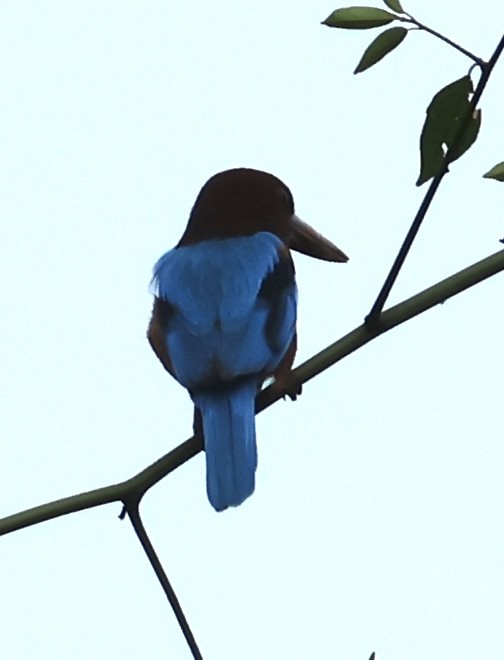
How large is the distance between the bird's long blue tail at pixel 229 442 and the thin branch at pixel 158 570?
728 mm

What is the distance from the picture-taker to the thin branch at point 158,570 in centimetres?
178

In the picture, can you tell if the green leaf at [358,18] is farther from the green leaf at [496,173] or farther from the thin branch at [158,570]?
the thin branch at [158,570]

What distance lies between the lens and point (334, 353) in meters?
2.04

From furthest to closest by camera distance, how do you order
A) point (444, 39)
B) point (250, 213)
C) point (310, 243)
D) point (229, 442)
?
point (310, 243)
point (250, 213)
point (229, 442)
point (444, 39)

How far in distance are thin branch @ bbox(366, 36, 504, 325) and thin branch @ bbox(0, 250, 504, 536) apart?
2cm

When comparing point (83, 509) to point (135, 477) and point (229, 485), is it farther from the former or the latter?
point (229, 485)

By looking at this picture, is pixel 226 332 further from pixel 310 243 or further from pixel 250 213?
pixel 310 243

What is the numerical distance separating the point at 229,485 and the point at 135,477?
0.70 metres

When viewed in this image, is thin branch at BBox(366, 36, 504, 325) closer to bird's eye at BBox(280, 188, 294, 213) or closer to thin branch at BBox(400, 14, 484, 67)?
thin branch at BBox(400, 14, 484, 67)

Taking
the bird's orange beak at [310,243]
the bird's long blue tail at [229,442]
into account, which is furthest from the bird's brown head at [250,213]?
the bird's long blue tail at [229,442]

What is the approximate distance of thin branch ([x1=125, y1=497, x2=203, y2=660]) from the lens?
1779 millimetres

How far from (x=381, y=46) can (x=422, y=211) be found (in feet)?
0.85

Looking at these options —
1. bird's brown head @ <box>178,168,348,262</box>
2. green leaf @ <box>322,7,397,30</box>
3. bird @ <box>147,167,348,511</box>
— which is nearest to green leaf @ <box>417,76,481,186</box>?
green leaf @ <box>322,7,397,30</box>

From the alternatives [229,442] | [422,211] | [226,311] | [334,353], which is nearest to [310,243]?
[226,311]
